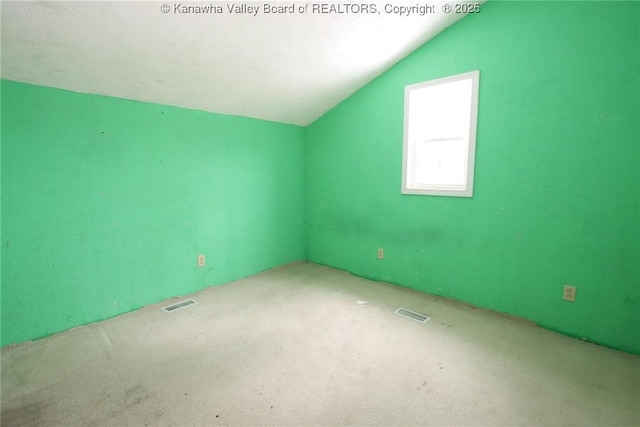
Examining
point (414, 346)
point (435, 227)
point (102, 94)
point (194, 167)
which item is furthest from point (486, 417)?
point (102, 94)

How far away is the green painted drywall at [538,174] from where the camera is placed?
1764 mm

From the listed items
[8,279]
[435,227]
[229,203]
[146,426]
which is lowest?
[146,426]

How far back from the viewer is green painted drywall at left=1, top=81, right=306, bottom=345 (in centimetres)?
182

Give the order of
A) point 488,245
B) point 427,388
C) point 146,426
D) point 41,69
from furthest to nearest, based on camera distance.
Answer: point 488,245
point 41,69
point 427,388
point 146,426

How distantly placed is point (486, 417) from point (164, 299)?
2.55 meters

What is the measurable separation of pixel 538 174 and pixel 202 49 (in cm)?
259

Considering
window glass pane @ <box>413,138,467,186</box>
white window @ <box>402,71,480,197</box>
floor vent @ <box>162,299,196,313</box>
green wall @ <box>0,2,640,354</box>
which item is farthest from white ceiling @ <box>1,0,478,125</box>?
floor vent @ <box>162,299,196,313</box>

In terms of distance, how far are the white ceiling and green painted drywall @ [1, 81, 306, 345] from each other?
8.7 inches

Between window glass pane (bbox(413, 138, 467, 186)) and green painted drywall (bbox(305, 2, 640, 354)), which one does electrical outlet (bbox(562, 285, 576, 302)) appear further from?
window glass pane (bbox(413, 138, 467, 186))

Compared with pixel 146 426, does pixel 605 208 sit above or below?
above

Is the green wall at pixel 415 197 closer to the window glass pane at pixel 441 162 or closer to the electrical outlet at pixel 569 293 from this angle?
the electrical outlet at pixel 569 293

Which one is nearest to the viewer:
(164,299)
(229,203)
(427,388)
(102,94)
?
(427,388)

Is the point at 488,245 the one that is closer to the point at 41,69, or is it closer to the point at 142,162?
the point at 142,162

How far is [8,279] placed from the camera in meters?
1.79
